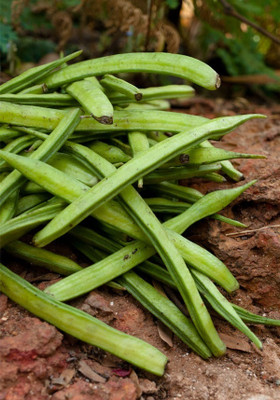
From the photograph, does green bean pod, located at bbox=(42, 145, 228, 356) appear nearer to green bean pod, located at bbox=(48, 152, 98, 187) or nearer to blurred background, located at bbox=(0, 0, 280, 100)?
green bean pod, located at bbox=(48, 152, 98, 187)

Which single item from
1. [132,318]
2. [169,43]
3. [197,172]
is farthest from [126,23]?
[132,318]

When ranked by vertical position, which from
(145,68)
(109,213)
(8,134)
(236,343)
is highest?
(145,68)

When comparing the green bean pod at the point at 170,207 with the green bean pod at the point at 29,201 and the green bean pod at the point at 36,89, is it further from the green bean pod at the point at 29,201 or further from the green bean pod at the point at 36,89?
the green bean pod at the point at 36,89

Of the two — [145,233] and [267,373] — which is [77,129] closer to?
[145,233]

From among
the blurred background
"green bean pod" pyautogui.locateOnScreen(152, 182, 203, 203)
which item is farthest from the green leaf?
"green bean pod" pyautogui.locateOnScreen(152, 182, 203, 203)

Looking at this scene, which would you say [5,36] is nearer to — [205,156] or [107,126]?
[107,126]

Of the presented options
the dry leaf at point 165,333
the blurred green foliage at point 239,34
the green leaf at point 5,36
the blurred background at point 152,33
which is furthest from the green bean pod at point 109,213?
the blurred green foliage at point 239,34

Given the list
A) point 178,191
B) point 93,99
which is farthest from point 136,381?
point 93,99
